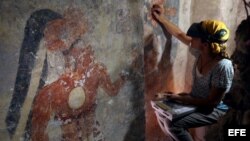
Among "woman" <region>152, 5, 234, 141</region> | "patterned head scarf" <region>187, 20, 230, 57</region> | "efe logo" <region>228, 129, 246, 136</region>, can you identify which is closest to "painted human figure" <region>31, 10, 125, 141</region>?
"woman" <region>152, 5, 234, 141</region>

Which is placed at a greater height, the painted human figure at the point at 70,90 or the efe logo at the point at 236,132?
the painted human figure at the point at 70,90

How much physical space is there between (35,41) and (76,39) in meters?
0.36

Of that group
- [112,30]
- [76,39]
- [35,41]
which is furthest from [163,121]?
[35,41]

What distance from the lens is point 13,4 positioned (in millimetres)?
2021

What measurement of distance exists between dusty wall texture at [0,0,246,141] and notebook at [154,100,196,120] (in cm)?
28

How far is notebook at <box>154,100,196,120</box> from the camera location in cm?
325

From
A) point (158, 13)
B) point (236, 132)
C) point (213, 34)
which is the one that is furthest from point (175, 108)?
point (158, 13)

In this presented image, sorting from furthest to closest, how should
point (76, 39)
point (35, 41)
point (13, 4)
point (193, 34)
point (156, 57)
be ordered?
point (156, 57)
point (193, 34)
point (76, 39)
point (35, 41)
point (13, 4)

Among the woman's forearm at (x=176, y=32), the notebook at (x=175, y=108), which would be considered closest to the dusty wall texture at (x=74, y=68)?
the woman's forearm at (x=176, y=32)

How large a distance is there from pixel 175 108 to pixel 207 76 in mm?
479

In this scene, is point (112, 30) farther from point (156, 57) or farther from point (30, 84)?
point (156, 57)

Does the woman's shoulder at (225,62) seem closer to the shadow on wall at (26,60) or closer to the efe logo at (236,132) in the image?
the efe logo at (236,132)

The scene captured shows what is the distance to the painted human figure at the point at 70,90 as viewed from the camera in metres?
2.32

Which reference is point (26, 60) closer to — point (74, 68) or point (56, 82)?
point (56, 82)
